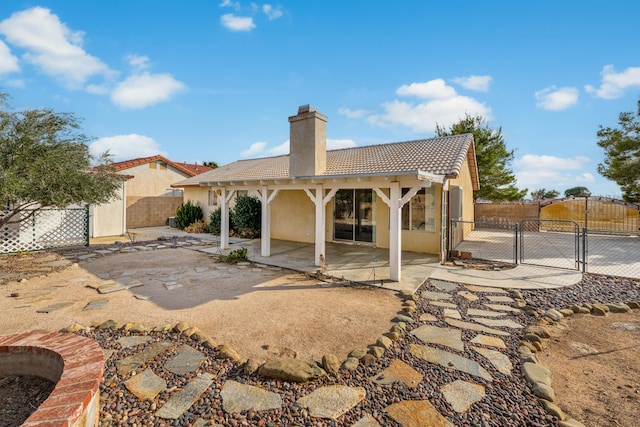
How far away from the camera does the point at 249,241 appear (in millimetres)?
12656

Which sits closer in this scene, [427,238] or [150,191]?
[427,238]

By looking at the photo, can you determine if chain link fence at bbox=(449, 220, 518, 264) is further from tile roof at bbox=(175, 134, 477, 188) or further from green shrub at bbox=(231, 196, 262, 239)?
green shrub at bbox=(231, 196, 262, 239)

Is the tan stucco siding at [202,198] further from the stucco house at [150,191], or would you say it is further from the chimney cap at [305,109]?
the chimney cap at [305,109]

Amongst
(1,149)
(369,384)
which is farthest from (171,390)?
(1,149)

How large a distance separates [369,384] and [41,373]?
354 cm

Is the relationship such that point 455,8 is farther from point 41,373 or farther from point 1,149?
point 1,149

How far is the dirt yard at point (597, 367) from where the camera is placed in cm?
274

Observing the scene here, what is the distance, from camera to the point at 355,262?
8836 millimetres

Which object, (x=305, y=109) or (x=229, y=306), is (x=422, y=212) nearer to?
(x=305, y=109)

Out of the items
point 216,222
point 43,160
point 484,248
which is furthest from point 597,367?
point 216,222

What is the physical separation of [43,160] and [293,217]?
834 cm

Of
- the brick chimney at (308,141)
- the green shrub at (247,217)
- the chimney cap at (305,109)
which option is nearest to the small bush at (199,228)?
the green shrub at (247,217)

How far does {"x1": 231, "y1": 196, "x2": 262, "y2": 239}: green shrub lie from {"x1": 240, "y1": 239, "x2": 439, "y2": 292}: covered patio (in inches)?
73.1

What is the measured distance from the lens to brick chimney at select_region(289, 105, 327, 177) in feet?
30.2
